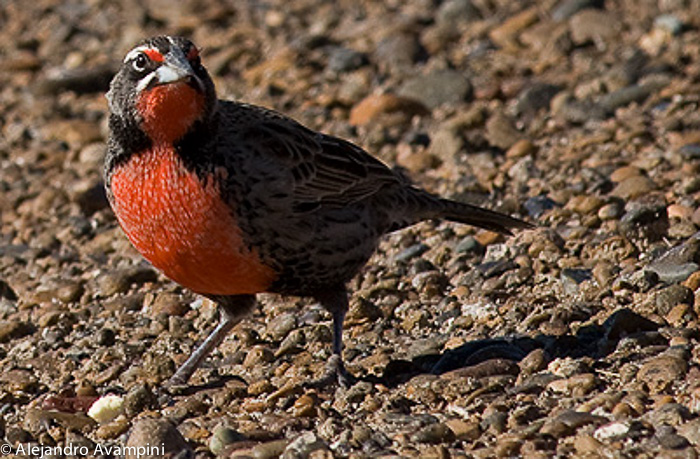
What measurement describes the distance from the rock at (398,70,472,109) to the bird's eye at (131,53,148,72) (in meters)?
4.42

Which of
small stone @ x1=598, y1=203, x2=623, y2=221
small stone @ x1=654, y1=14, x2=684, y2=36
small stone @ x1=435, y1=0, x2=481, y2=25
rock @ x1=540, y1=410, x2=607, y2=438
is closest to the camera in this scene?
rock @ x1=540, y1=410, x2=607, y2=438

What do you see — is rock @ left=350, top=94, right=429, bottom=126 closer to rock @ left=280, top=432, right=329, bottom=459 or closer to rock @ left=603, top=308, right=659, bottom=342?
rock @ left=603, top=308, right=659, bottom=342

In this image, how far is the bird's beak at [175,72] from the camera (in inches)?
244

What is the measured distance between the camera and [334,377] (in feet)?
22.0

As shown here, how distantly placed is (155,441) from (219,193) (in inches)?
45.0

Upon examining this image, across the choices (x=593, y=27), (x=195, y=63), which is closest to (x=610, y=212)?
(x=195, y=63)

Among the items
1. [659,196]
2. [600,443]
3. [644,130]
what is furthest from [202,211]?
[644,130]

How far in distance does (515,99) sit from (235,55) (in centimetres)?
260

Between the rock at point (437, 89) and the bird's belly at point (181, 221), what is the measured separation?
14.3 ft

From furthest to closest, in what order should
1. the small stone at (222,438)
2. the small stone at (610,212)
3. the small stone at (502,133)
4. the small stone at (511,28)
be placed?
the small stone at (511,28)
the small stone at (502,133)
the small stone at (610,212)
the small stone at (222,438)

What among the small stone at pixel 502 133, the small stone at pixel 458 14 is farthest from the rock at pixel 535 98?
the small stone at pixel 458 14

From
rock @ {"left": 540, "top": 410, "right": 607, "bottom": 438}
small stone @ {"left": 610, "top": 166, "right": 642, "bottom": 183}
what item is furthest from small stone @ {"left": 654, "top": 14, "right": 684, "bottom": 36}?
rock @ {"left": 540, "top": 410, "right": 607, "bottom": 438}

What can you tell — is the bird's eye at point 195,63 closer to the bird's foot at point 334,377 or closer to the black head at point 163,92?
the black head at point 163,92

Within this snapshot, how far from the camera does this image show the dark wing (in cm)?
669
